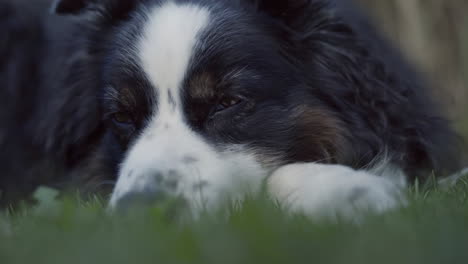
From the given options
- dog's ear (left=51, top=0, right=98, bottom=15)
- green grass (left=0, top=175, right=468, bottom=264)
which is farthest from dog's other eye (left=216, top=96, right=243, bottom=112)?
dog's ear (left=51, top=0, right=98, bottom=15)

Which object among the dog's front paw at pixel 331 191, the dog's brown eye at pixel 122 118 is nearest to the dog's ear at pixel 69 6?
the dog's brown eye at pixel 122 118

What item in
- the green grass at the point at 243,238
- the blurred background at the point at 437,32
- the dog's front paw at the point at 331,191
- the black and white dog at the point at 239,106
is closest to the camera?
the green grass at the point at 243,238

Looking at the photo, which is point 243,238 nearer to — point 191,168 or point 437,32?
point 191,168

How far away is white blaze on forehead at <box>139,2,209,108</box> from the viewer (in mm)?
3172

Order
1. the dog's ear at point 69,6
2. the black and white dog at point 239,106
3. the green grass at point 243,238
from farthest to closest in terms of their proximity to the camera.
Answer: the dog's ear at point 69,6 < the black and white dog at point 239,106 < the green grass at point 243,238

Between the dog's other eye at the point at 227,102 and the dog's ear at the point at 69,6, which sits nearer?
the dog's other eye at the point at 227,102

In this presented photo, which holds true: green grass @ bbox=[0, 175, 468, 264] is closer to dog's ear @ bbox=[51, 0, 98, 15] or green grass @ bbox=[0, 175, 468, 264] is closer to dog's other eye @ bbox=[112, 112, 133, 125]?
dog's other eye @ bbox=[112, 112, 133, 125]

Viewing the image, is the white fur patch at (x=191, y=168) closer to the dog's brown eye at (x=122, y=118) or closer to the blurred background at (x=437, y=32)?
the dog's brown eye at (x=122, y=118)

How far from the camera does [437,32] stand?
19.5 ft

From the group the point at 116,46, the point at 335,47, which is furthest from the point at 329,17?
the point at 116,46

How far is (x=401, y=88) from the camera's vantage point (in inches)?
141

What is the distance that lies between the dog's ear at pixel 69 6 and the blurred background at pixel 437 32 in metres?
2.74

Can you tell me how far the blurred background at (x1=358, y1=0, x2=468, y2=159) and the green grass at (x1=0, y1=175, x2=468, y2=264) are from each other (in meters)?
3.79

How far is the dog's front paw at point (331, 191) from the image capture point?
242 centimetres
